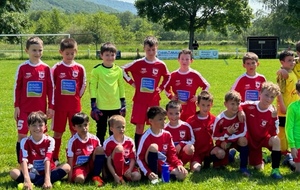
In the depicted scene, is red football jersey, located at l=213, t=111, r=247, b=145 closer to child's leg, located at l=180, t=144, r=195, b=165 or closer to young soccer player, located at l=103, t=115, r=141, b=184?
child's leg, located at l=180, t=144, r=195, b=165

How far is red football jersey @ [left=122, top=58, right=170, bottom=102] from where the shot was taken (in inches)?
258

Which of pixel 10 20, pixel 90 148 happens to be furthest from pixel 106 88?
pixel 10 20

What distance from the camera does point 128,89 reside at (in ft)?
50.0

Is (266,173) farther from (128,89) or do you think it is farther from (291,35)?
(291,35)

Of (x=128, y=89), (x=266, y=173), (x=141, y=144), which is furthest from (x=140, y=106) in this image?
(x=128, y=89)

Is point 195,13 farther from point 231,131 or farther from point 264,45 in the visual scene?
point 231,131

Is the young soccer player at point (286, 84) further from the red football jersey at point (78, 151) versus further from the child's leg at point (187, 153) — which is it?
the red football jersey at point (78, 151)

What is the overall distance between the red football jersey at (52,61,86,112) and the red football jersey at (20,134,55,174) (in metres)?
0.91

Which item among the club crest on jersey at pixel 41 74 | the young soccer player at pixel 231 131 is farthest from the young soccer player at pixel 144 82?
the club crest on jersey at pixel 41 74

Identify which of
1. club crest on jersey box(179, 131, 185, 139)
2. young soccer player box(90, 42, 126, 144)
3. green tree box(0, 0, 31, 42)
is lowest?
club crest on jersey box(179, 131, 185, 139)

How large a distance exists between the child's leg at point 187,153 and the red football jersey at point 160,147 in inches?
6.9

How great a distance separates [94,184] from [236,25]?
159 feet

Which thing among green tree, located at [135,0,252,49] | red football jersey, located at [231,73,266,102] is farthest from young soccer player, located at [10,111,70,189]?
green tree, located at [135,0,252,49]

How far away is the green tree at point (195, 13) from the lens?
50.3 m
